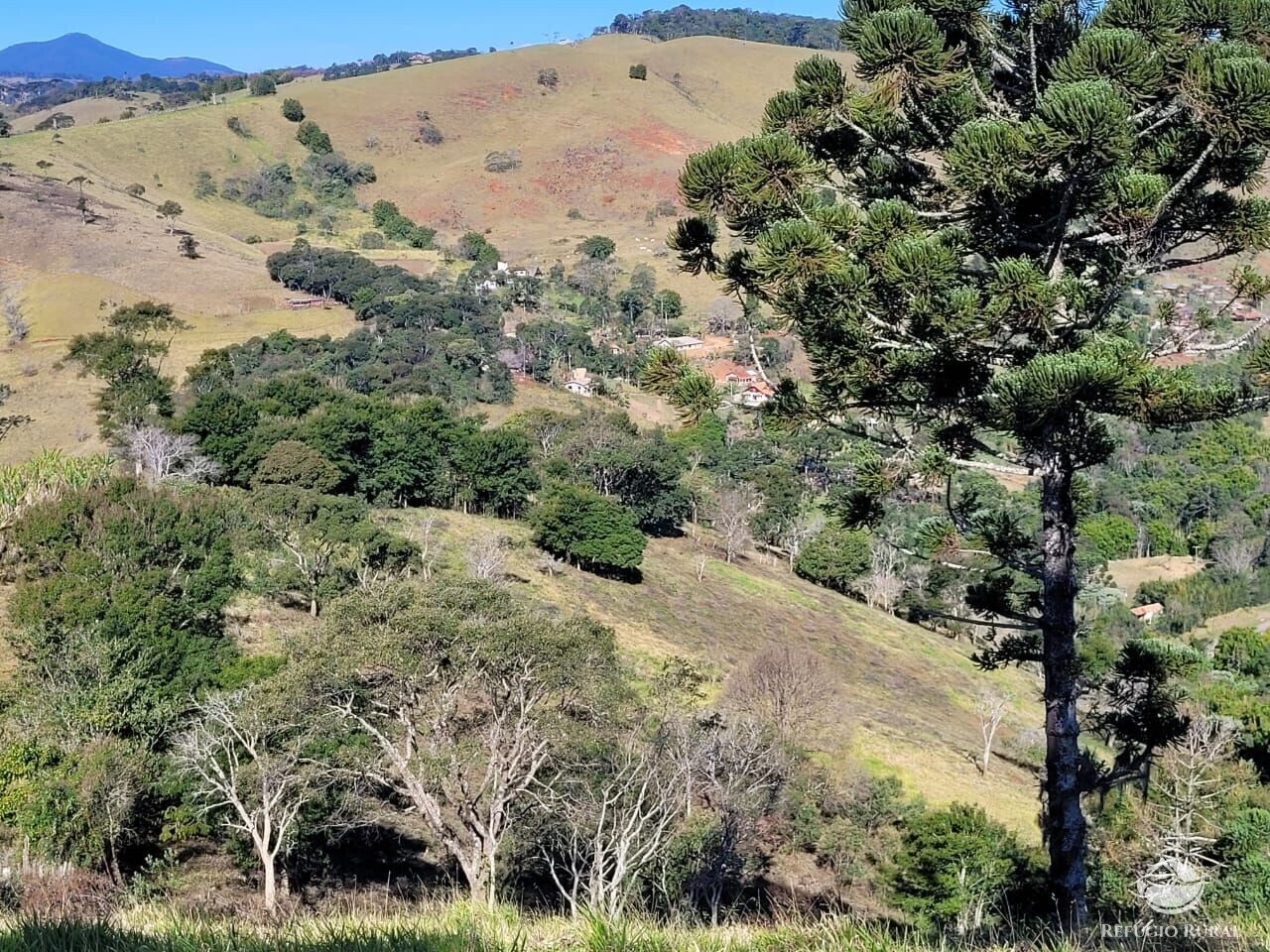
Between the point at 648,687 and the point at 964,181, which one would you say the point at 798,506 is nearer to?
the point at 648,687

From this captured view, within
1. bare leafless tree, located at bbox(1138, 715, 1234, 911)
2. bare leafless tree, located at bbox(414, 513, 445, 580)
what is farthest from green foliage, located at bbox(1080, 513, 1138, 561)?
bare leafless tree, located at bbox(1138, 715, 1234, 911)

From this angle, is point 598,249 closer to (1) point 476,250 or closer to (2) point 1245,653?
(1) point 476,250

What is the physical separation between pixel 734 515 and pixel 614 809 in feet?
115

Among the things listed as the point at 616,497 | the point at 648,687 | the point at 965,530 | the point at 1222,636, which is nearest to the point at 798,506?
the point at 616,497

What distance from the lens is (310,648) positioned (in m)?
15.6

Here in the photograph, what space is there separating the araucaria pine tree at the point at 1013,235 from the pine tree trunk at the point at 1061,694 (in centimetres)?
2

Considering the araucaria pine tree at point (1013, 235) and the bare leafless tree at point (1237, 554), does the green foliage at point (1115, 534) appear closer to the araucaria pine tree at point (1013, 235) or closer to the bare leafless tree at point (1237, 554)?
the bare leafless tree at point (1237, 554)

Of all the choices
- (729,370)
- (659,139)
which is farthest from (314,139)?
(729,370)

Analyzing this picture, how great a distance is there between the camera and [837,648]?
4191 centimetres

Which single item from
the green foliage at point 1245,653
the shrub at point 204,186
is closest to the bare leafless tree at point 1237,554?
the green foliage at point 1245,653

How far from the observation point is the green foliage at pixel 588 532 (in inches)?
1647

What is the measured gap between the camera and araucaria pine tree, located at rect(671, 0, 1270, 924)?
236 inches

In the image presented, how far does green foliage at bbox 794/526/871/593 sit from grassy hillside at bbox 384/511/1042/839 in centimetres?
165

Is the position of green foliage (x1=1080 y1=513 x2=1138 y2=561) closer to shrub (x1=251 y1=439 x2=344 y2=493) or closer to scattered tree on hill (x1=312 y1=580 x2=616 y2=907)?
shrub (x1=251 y1=439 x2=344 y2=493)
